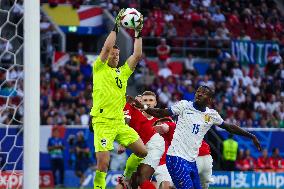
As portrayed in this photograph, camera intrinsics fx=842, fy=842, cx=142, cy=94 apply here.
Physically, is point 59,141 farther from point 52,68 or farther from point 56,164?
point 52,68

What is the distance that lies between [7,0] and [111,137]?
11.9 ft

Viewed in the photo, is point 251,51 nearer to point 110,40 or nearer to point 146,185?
point 146,185

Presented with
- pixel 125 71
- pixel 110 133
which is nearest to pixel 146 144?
pixel 110 133

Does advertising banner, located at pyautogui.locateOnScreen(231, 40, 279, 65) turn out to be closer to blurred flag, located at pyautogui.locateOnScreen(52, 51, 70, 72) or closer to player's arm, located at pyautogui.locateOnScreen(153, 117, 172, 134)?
blurred flag, located at pyautogui.locateOnScreen(52, 51, 70, 72)

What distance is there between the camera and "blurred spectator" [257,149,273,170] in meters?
23.2

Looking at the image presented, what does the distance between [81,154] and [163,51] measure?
258 inches

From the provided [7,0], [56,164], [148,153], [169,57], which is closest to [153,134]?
[148,153]

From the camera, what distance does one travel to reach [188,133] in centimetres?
1054

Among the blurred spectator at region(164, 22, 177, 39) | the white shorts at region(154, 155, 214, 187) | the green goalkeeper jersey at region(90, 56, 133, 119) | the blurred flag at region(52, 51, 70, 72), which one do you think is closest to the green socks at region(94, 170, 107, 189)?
the green goalkeeper jersey at region(90, 56, 133, 119)

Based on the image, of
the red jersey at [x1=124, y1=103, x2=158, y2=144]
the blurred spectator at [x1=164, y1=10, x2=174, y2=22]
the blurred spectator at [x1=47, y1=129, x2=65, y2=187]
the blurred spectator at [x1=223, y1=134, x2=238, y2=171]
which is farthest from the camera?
the blurred spectator at [x1=164, y1=10, x2=174, y2=22]

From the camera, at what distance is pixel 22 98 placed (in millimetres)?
7531

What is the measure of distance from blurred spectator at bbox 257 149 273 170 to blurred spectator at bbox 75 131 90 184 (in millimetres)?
4974

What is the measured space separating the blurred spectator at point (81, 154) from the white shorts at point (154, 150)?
9.43 metres

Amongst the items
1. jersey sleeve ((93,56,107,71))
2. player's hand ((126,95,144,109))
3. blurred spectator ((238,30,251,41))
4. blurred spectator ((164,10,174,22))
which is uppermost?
blurred spectator ((164,10,174,22))
